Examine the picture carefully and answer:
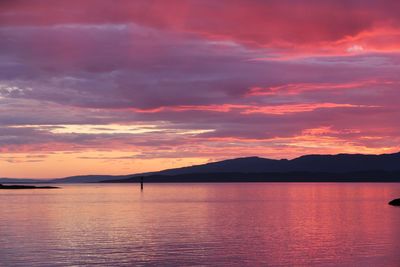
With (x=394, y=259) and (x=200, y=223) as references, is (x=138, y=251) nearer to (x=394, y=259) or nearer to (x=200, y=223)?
(x=394, y=259)

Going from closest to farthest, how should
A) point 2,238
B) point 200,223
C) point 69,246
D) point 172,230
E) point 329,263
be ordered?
point 329,263, point 69,246, point 2,238, point 172,230, point 200,223

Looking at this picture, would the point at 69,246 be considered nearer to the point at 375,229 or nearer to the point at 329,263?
the point at 329,263

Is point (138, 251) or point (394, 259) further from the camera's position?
point (138, 251)

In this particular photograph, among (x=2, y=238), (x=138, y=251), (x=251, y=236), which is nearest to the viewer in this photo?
(x=138, y=251)

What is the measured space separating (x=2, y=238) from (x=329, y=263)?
32.8 meters

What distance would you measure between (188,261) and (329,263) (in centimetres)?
1077

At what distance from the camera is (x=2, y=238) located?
196 feet

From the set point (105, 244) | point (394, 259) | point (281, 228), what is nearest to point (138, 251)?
point (105, 244)

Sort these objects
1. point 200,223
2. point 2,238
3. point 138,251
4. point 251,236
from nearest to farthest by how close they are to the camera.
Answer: point 138,251 → point 2,238 → point 251,236 → point 200,223

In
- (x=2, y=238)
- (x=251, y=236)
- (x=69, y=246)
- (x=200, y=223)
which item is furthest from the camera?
(x=200, y=223)

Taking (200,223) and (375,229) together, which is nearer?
(375,229)

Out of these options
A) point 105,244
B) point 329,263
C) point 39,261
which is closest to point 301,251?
point 329,263

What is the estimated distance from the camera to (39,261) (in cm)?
4591

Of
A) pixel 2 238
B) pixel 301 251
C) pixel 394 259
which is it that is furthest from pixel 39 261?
pixel 394 259
